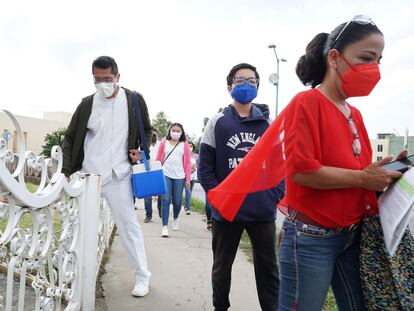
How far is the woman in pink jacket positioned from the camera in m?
6.31

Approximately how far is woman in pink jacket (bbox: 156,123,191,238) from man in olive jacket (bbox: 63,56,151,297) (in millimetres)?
2646

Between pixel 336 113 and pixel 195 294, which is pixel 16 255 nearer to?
pixel 336 113

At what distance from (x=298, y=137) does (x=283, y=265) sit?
56 centimetres

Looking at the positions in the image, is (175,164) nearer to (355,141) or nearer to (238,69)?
(238,69)

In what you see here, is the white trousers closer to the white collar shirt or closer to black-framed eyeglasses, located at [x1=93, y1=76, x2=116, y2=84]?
the white collar shirt

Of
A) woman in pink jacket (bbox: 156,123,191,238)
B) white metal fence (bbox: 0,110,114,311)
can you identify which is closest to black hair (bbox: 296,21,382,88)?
white metal fence (bbox: 0,110,114,311)

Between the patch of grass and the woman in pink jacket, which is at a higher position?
the woman in pink jacket

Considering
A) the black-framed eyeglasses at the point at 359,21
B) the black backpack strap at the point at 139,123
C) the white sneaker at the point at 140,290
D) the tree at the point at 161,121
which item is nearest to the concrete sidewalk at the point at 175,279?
the white sneaker at the point at 140,290

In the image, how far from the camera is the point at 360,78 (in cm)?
158

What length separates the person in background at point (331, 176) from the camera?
1.50 metres

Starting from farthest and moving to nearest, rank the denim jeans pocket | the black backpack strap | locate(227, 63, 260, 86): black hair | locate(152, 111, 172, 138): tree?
locate(152, 111, 172, 138): tree, the black backpack strap, locate(227, 63, 260, 86): black hair, the denim jeans pocket

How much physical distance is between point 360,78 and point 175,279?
9.30 feet

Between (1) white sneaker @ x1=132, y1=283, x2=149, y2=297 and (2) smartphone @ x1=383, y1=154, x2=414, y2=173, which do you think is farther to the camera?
(1) white sneaker @ x1=132, y1=283, x2=149, y2=297

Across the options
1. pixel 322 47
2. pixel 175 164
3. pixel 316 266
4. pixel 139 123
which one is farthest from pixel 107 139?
pixel 175 164
